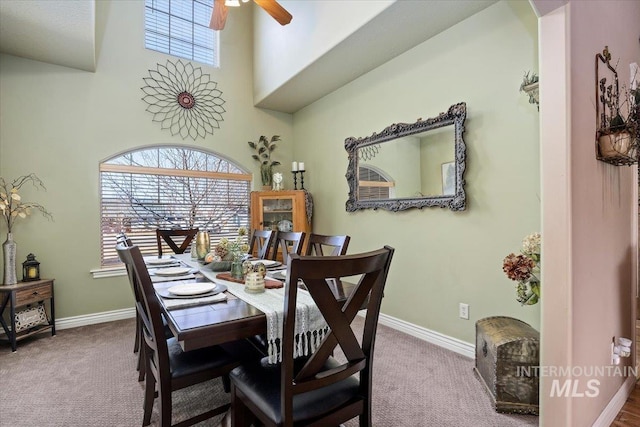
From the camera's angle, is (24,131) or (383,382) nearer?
(383,382)

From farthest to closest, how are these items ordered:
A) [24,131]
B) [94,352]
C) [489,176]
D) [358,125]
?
[358,125] < [24,131] < [94,352] < [489,176]

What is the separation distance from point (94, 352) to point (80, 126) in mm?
2299

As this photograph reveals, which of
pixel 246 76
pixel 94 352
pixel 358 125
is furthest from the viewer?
pixel 246 76

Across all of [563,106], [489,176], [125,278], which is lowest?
[125,278]

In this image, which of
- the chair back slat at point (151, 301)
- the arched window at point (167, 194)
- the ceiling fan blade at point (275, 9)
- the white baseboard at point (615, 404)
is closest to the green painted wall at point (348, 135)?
the arched window at point (167, 194)

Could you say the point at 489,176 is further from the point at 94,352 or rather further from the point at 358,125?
the point at 94,352

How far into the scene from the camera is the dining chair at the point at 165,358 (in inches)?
54.5

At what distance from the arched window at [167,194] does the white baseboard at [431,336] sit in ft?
7.81

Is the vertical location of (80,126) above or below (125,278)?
above

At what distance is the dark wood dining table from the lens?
120 cm

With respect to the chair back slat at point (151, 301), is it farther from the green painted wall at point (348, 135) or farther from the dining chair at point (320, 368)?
the green painted wall at point (348, 135)

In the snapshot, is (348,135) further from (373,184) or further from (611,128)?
(611,128)

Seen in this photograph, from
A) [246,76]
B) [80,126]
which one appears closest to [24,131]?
[80,126]

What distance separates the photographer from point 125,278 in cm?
365
